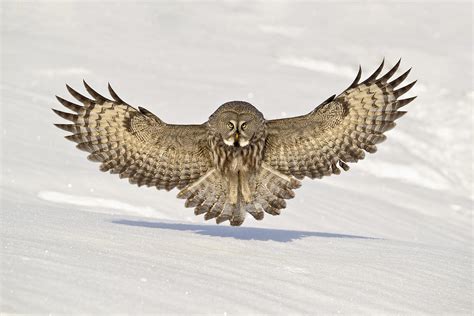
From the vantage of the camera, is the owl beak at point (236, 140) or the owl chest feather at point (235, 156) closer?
the owl beak at point (236, 140)

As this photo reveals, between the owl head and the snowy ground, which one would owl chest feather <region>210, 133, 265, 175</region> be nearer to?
the owl head

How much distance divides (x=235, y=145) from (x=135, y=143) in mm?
769

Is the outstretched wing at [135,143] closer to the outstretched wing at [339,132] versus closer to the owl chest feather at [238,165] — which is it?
the owl chest feather at [238,165]

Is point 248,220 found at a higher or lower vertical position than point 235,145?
lower

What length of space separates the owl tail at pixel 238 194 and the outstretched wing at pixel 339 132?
0.53 ft

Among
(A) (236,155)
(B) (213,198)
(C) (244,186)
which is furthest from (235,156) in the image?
(B) (213,198)

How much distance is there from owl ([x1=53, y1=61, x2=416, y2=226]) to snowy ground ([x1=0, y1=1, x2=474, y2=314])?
32cm

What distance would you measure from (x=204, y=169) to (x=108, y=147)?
694mm

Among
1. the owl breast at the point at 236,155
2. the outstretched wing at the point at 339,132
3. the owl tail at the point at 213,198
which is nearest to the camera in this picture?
the owl breast at the point at 236,155

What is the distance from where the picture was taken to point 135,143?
6.63 meters

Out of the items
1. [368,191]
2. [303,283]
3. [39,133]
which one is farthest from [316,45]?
[303,283]

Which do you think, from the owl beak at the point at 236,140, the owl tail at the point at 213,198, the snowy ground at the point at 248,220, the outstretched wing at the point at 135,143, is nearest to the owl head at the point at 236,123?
the owl beak at the point at 236,140

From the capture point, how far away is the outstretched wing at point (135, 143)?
21.4 feet

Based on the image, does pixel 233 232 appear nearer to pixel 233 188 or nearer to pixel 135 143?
pixel 233 188
